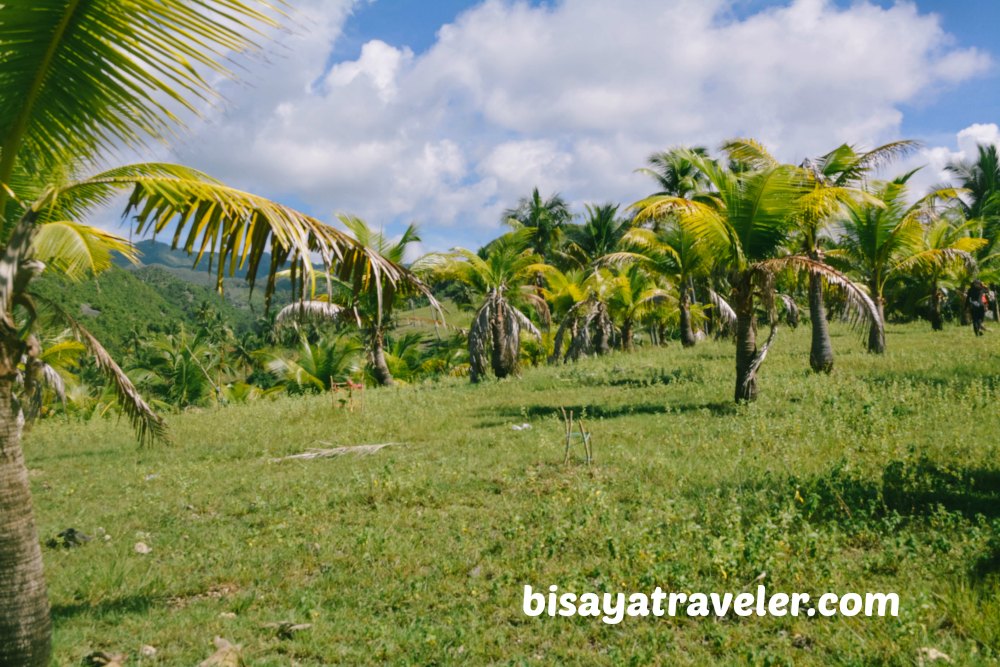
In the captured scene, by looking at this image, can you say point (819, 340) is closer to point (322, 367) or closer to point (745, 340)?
point (745, 340)

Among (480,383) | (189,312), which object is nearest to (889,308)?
(480,383)

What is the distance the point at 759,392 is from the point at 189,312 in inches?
6017

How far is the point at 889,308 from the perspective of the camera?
33250 millimetres

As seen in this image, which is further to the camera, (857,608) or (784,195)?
(784,195)

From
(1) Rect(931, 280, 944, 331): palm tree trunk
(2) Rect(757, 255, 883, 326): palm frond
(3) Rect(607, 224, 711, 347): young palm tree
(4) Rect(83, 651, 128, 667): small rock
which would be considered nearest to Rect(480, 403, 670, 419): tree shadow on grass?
(2) Rect(757, 255, 883, 326): palm frond

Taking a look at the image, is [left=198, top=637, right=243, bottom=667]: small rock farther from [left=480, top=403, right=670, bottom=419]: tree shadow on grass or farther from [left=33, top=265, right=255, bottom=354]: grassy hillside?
[left=33, top=265, right=255, bottom=354]: grassy hillside

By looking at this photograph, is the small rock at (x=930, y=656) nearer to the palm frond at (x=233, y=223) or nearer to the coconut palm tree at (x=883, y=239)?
the palm frond at (x=233, y=223)

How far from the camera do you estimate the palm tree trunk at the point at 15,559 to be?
358cm

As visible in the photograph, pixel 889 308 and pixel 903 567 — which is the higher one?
pixel 889 308

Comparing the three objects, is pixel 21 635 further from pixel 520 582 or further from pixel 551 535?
pixel 551 535

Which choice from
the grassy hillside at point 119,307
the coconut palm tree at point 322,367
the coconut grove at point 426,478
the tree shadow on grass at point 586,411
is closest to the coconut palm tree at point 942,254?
the coconut grove at point 426,478

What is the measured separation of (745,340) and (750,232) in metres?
1.87

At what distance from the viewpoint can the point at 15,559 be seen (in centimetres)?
361

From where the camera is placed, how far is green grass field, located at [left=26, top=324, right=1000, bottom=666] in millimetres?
4309
